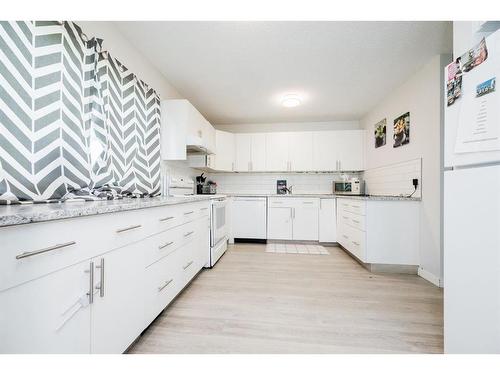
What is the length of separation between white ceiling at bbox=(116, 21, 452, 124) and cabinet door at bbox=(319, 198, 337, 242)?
1705mm

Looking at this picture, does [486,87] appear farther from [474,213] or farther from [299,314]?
[299,314]

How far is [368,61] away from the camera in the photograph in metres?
2.48

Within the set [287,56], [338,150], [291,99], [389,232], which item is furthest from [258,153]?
[389,232]

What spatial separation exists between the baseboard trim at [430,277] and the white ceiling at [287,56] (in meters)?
2.32

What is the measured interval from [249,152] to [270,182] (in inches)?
30.5

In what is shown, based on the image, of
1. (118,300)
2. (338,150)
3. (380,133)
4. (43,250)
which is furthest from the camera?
(338,150)

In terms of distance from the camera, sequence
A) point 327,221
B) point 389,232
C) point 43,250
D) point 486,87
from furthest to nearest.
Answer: point 327,221 → point 389,232 → point 486,87 → point 43,250

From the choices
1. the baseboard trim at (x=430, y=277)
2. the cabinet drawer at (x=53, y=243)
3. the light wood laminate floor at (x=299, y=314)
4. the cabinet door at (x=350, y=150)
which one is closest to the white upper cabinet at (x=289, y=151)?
the cabinet door at (x=350, y=150)

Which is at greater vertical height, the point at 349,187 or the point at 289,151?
the point at 289,151

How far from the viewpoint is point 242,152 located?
457 centimetres

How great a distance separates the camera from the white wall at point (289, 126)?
181 inches

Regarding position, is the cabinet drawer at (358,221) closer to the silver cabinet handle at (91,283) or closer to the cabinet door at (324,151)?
the cabinet door at (324,151)

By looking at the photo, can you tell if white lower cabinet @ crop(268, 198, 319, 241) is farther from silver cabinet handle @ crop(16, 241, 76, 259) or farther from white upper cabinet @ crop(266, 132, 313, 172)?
silver cabinet handle @ crop(16, 241, 76, 259)
